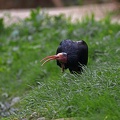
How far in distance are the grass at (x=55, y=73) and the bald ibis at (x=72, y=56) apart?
0.09 meters

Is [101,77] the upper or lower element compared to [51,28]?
upper

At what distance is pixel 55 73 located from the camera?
5.79 metres

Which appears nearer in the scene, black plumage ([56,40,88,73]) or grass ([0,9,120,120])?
grass ([0,9,120,120])

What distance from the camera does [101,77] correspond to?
3984 millimetres

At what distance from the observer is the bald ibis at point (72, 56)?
4.36 meters

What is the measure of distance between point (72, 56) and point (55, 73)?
1446 millimetres

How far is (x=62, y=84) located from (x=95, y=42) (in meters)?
2.24

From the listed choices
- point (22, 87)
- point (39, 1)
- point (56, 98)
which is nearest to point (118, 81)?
point (56, 98)

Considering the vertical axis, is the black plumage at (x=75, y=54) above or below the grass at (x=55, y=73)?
above

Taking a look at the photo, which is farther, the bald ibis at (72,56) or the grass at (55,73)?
the bald ibis at (72,56)

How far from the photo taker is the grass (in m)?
3.71

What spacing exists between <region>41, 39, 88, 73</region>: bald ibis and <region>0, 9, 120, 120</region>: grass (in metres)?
0.09

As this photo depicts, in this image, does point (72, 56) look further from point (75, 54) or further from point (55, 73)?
point (55, 73)

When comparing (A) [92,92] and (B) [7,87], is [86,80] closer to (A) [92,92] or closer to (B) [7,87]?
(A) [92,92]
